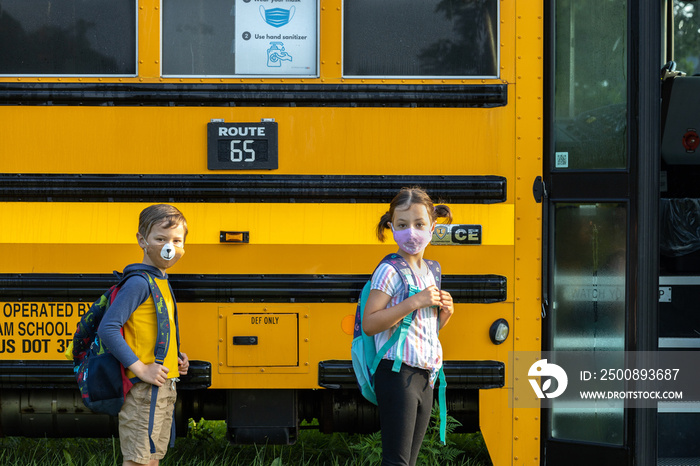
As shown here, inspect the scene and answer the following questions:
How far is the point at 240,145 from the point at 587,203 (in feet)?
4.74

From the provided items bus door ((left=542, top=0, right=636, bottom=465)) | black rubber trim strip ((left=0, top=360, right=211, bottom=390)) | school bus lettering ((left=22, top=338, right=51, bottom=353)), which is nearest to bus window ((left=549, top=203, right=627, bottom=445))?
bus door ((left=542, top=0, right=636, bottom=465))

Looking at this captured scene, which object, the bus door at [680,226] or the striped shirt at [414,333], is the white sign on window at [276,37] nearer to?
the striped shirt at [414,333]

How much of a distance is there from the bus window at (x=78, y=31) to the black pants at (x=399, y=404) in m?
1.66

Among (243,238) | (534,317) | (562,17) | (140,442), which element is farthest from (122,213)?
(562,17)

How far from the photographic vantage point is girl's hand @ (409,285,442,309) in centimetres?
209

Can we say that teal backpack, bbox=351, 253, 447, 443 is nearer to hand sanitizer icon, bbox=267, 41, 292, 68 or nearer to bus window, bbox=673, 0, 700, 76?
hand sanitizer icon, bbox=267, 41, 292, 68

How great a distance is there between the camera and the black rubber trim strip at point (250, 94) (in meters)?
2.85

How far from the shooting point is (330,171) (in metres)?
2.88

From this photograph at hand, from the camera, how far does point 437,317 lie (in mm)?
2268

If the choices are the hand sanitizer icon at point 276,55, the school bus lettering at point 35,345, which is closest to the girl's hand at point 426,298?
the hand sanitizer icon at point 276,55

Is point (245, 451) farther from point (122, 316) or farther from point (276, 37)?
point (276, 37)

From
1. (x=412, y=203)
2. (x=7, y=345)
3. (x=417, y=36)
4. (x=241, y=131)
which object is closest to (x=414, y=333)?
(x=412, y=203)

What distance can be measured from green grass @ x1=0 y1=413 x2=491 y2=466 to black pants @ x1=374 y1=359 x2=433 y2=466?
3.01 ft

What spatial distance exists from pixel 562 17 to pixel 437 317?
1.47 m
